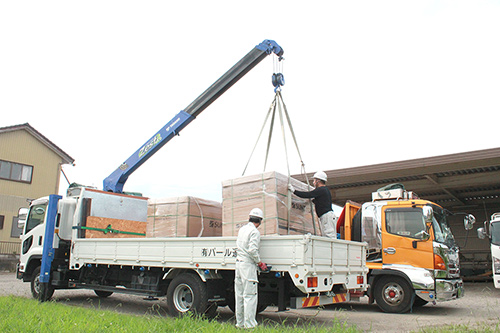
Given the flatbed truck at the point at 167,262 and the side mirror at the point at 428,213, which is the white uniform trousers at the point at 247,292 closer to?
the flatbed truck at the point at 167,262

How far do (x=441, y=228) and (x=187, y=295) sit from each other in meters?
5.45

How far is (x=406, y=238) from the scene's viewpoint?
8.86m

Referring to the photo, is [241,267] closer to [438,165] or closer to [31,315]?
[31,315]

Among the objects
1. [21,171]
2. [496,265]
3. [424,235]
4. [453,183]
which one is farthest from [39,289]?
[21,171]

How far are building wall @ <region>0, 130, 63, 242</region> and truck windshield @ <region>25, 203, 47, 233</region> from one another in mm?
14274

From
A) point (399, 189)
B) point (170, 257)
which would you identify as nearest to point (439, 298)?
point (399, 189)

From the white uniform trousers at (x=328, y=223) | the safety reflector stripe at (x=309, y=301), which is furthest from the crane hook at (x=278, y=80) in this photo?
the safety reflector stripe at (x=309, y=301)

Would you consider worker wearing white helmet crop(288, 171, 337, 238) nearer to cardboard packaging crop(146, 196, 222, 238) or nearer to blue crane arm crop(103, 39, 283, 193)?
cardboard packaging crop(146, 196, 222, 238)

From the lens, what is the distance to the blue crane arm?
986cm

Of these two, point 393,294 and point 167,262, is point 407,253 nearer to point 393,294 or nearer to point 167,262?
point 393,294

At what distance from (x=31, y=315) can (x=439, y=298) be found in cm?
724

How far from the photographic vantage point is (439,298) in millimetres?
8375

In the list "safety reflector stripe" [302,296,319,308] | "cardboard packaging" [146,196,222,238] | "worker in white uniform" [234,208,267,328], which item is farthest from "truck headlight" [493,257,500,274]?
"worker in white uniform" [234,208,267,328]

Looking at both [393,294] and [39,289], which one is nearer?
[393,294]
